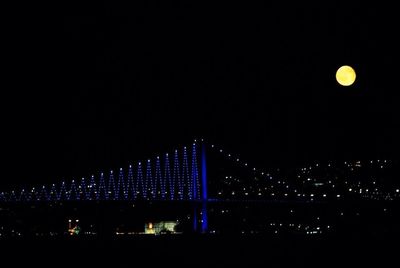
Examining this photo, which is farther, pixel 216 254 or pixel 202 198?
pixel 202 198

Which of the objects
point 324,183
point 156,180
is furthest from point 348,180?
point 156,180

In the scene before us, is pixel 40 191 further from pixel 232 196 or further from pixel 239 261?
pixel 239 261

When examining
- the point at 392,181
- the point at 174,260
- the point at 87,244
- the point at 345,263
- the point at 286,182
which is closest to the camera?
the point at 345,263

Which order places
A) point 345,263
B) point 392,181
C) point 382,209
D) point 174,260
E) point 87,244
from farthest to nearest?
point 392,181, point 382,209, point 87,244, point 174,260, point 345,263

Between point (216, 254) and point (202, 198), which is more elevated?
point (202, 198)

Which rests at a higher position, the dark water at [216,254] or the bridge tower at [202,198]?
the bridge tower at [202,198]

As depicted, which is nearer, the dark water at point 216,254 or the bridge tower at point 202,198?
the dark water at point 216,254

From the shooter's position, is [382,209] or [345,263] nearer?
[345,263]

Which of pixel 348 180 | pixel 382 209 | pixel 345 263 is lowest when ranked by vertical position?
pixel 345 263

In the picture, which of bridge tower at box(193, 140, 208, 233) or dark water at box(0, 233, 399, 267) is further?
bridge tower at box(193, 140, 208, 233)

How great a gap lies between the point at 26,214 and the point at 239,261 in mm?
17507

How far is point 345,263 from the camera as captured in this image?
4043 millimetres

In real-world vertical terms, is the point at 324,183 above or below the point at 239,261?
above

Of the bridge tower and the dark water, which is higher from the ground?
the bridge tower
